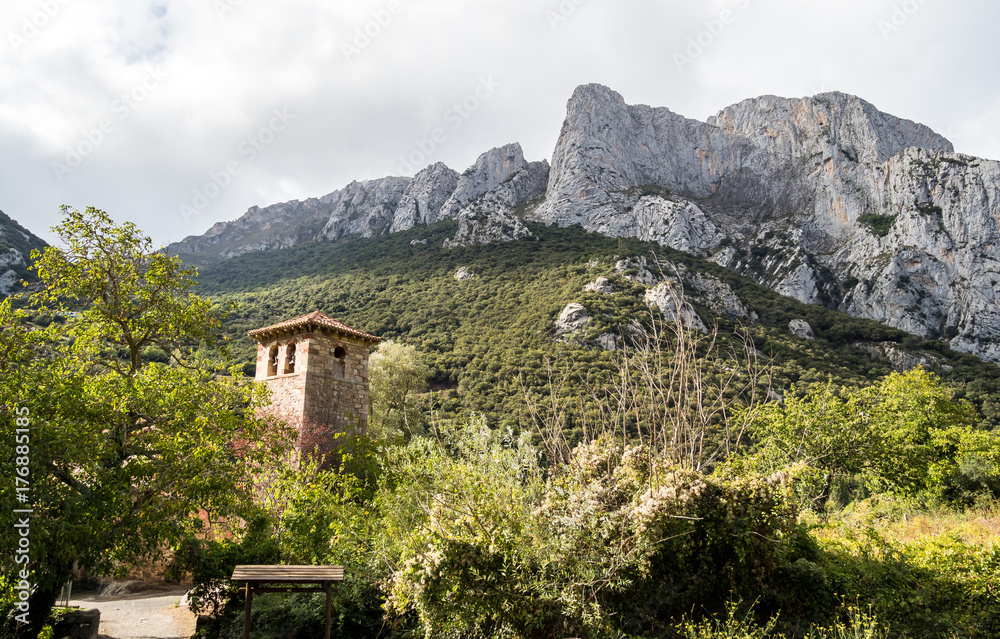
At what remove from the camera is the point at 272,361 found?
17.6m

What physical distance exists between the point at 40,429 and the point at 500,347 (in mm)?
33312

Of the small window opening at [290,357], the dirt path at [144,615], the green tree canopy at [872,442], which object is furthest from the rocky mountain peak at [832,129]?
the dirt path at [144,615]

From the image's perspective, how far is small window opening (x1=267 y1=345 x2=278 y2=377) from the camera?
1748 cm

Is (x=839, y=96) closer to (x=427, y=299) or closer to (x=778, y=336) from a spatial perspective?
(x=778, y=336)

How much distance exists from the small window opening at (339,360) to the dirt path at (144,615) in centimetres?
727

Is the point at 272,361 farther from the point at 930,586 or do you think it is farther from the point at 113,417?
the point at 930,586

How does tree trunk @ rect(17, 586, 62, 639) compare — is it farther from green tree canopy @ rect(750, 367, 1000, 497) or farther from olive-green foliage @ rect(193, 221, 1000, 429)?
olive-green foliage @ rect(193, 221, 1000, 429)

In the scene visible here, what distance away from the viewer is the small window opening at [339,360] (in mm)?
16984

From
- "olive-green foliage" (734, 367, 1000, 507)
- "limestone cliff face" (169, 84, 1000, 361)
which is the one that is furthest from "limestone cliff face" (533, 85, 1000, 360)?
"olive-green foliage" (734, 367, 1000, 507)

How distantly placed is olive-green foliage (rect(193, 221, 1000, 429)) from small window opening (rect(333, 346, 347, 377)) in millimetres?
11509

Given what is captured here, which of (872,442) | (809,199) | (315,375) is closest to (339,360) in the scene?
(315,375)

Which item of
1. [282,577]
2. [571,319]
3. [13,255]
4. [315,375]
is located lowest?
[282,577]

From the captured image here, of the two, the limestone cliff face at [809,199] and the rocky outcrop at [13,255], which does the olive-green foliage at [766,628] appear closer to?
the rocky outcrop at [13,255]

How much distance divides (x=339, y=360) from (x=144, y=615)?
8243mm
